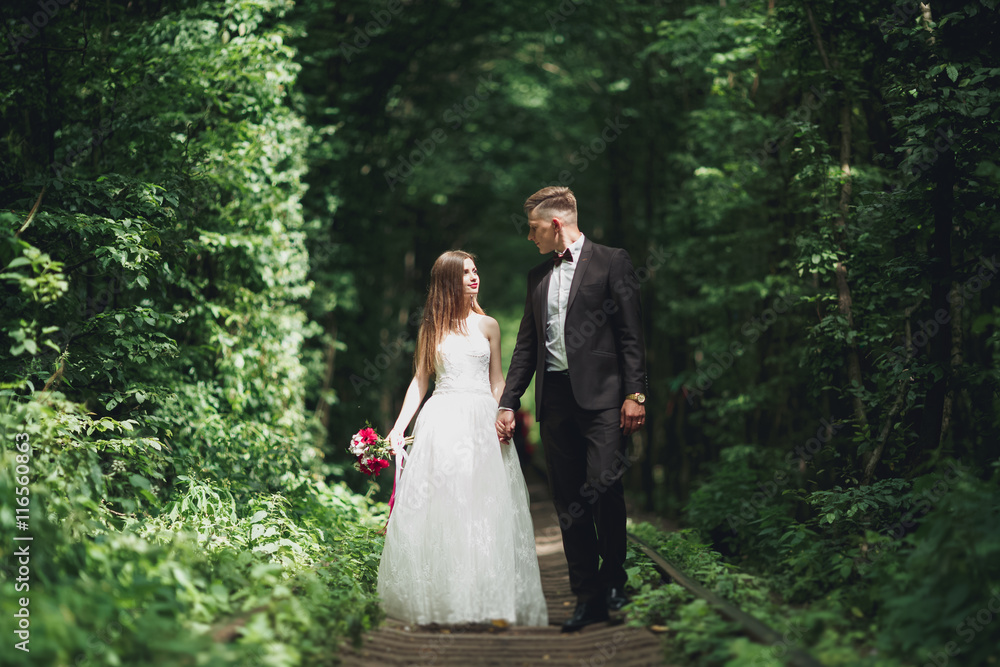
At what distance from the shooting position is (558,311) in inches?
205

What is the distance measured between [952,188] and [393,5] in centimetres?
1041

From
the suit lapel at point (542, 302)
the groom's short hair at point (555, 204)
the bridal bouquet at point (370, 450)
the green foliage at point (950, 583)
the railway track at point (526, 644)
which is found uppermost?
the groom's short hair at point (555, 204)

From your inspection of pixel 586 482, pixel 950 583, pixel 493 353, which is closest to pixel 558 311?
pixel 493 353

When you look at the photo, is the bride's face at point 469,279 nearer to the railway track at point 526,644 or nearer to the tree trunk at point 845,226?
the railway track at point 526,644

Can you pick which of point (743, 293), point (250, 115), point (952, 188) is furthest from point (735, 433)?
point (250, 115)

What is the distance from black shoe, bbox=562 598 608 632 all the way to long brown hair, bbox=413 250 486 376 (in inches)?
76.5

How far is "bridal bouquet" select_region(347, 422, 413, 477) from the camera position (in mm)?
5746

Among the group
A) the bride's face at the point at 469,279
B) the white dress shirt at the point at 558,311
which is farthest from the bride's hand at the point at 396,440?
the white dress shirt at the point at 558,311

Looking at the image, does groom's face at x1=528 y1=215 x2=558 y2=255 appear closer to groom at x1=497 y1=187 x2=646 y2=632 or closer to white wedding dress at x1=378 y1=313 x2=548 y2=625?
groom at x1=497 y1=187 x2=646 y2=632

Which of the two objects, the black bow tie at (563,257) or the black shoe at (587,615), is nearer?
the black shoe at (587,615)

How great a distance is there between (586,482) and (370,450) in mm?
1633

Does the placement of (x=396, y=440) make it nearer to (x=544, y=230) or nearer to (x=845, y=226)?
(x=544, y=230)

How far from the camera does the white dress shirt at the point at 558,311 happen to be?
5168mm

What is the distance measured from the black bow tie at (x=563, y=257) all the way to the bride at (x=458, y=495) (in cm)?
75
